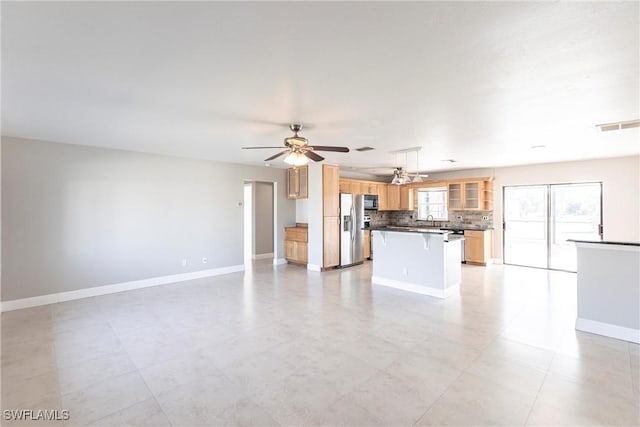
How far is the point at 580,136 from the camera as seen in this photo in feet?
14.3

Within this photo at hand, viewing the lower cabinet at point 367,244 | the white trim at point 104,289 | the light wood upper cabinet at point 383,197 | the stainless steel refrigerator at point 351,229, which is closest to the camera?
the white trim at point 104,289

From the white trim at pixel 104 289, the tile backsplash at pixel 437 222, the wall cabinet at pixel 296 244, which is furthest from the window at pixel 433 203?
the white trim at pixel 104 289

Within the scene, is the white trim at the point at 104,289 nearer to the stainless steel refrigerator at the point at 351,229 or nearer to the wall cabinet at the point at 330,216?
the wall cabinet at the point at 330,216

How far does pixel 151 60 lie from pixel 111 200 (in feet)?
13.4

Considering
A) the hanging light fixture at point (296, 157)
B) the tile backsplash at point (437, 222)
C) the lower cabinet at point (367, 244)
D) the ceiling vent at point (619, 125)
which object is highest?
the ceiling vent at point (619, 125)

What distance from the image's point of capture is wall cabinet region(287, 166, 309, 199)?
754 centimetres

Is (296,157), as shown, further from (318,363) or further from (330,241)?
(330,241)

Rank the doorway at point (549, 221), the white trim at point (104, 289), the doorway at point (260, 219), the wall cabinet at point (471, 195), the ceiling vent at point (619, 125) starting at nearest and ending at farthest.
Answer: the ceiling vent at point (619, 125)
the white trim at point (104, 289)
the doorway at point (549, 221)
the wall cabinet at point (471, 195)
the doorway at point (260, 219)

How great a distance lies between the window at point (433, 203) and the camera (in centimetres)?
885

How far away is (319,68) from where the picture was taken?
2283mm

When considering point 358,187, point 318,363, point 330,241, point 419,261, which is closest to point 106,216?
point 330,241

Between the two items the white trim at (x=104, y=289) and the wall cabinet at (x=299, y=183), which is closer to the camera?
the white trim at (x=104, y=289)

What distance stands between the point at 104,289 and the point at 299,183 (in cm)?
460

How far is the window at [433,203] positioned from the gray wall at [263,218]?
4728 millimetres
